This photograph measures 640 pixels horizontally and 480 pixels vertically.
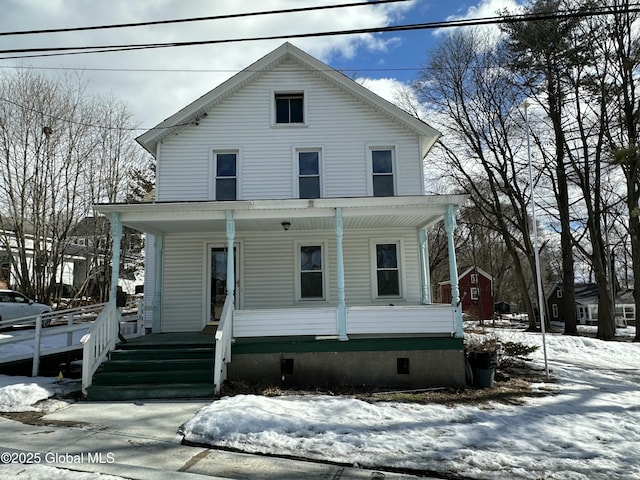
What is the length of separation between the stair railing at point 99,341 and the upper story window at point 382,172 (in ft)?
23.9

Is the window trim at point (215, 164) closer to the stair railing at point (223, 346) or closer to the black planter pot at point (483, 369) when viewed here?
the stair railing at point (223, 346)

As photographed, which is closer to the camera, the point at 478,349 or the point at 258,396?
the point at 258,396

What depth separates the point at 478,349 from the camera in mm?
9555

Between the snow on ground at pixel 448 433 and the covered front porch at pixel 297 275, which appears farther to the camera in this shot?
the covered front porch at pixel 297 275

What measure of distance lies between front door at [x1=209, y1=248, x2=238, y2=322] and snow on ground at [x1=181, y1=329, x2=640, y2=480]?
4634 mm

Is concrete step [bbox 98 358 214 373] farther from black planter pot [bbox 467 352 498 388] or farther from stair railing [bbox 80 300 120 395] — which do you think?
black planter pot [bbox 467 352 498 388]

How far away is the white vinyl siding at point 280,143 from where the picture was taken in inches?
484

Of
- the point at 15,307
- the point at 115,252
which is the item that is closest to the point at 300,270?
the point at 115,252

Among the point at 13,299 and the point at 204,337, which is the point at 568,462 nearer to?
the point at 204,337

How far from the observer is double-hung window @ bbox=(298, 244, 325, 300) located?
12023 mm

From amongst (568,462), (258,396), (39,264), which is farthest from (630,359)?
(39,264)

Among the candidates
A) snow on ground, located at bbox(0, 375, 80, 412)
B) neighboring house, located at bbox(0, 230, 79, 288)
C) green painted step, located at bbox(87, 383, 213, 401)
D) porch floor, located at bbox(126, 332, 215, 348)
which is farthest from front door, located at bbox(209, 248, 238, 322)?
neighboring house, located at bbox(0, 230, 79, 288)

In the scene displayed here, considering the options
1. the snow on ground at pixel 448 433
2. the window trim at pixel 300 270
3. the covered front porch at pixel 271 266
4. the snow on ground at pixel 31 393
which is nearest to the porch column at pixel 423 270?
the covered front porch at pixel 271 266

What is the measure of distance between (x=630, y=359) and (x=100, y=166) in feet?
86.2
